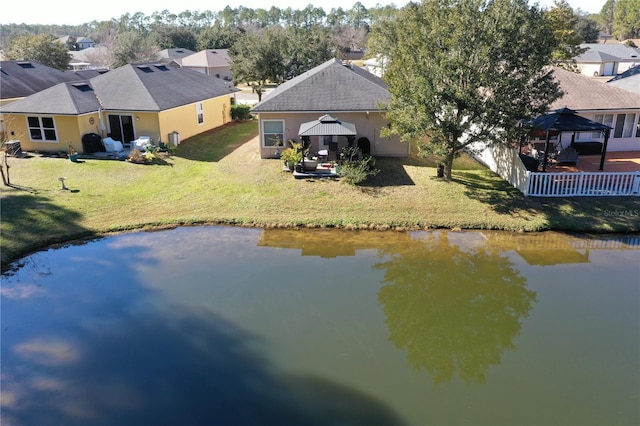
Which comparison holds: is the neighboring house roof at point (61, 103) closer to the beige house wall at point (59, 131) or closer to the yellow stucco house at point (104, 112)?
the yellow stucco house at point (104, 112)

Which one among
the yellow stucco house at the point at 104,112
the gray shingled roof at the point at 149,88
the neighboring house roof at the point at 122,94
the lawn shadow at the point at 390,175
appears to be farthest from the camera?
the gray shingled roof at the point at 149,88

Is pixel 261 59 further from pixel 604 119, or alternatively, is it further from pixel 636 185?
pixel 636 185

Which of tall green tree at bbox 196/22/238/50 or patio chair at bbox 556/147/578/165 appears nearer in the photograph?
patio chair at bbox 556/147/578/165

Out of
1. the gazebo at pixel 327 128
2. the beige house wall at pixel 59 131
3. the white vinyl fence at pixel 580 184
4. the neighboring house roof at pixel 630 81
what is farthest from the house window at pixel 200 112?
the neighboring house roof at pixel 630 81

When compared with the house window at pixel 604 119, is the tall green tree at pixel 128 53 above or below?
above

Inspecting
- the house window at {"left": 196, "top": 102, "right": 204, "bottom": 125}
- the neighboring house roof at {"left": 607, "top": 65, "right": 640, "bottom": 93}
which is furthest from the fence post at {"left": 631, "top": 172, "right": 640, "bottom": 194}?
the house window at {"left": 196, "top": 102, "right": 204, "bottom": 125}

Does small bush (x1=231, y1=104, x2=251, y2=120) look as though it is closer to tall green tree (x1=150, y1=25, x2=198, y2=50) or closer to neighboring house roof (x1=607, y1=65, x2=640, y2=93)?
neighboring house roof (x1=607, y1=65, x2=640, y2=93)

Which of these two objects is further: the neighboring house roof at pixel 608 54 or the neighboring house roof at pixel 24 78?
the neighboring house roof at pixel 608 54
